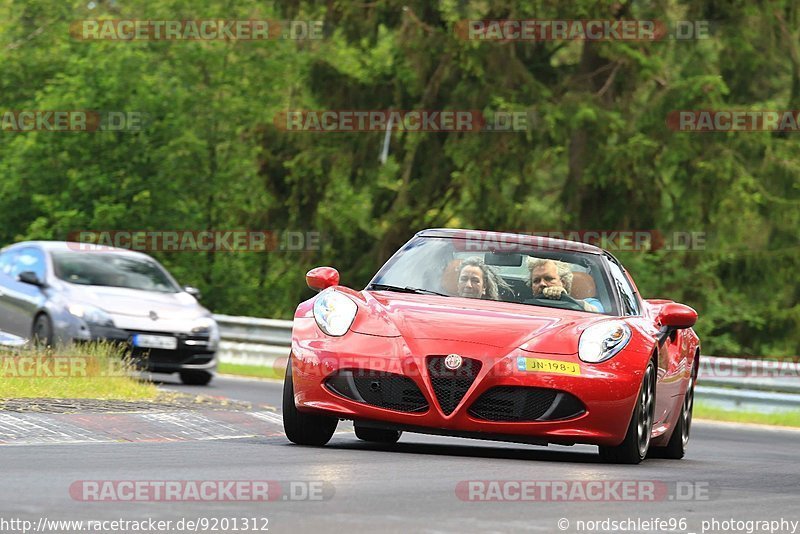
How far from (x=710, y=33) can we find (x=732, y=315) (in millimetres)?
4947

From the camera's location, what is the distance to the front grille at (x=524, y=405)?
1063 centimetres

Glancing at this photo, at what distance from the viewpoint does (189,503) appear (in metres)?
7.93

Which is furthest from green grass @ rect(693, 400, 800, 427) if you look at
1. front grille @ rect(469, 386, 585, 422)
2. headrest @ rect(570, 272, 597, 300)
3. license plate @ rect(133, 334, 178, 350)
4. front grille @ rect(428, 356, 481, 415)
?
front grille @ rect(428, 356, 481, 415)

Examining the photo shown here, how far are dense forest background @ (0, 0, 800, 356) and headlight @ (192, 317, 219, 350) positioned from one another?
11.3 m

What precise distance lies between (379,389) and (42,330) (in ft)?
33.2

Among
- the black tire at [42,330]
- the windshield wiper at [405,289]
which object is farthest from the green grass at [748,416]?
the windshield wiper at [405,289]

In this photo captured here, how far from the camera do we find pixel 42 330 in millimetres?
20125

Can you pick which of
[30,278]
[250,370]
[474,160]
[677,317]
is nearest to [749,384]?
[250,370]

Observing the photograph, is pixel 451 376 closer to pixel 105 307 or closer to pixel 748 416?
pixel 105 307

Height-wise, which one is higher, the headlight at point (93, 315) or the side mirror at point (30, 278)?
the side mirror at point (30, 278)

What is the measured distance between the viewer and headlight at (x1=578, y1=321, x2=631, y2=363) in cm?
1083

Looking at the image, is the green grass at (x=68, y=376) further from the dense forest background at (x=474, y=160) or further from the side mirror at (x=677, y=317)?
the dense forest background at (x=474, y=160)

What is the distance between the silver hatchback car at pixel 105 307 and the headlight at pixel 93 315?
0.01 m

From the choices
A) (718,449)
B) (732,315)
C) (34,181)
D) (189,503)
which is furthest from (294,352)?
(34,181)
